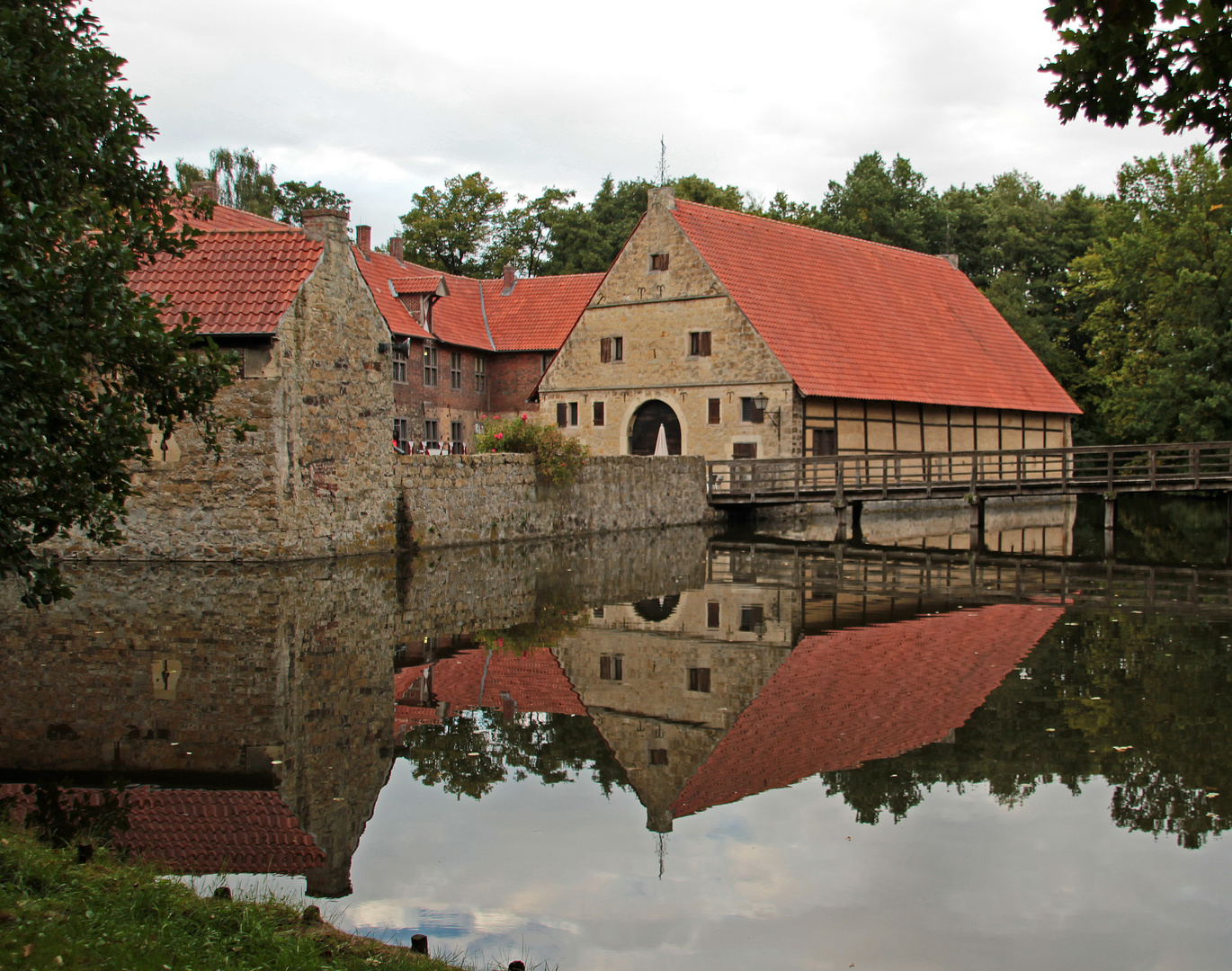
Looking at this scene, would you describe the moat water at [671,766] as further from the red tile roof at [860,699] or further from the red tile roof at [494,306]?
the red tile roof at [494,306]

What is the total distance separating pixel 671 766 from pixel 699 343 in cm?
2659

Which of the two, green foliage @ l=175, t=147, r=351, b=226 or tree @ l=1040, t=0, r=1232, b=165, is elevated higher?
green foliage @ l=175, t=147, r=351, b=226

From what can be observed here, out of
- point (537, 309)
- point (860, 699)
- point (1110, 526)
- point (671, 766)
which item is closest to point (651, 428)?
point (537, 309)

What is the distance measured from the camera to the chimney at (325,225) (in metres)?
19.0

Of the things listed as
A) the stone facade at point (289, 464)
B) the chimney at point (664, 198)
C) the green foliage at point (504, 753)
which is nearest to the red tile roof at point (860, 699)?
the green foliage at point (504, 753)

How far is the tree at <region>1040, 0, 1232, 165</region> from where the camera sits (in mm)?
5559

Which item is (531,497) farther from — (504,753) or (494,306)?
(494,306)

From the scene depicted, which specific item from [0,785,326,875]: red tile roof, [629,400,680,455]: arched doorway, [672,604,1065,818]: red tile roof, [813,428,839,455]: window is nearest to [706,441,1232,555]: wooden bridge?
[813,428,839,455]: window

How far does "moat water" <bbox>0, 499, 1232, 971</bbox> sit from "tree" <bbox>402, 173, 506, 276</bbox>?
152ft

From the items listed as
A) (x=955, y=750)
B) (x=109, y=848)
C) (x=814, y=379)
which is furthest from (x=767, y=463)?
(x=109, y=848)

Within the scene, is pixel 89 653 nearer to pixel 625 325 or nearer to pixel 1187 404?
→ pixel 625 325

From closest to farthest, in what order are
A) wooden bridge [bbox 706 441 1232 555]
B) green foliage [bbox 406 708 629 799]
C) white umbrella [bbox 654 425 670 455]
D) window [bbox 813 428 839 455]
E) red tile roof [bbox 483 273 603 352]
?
green foliage [bbox 406 708 629 799] < wooden bridge [bbox 706 441 1232 555] < window [bbox 813 428 839 455] < white umbrella [bbox 654 425 670 455] < red tile roof [bbox 483 273 603 352]

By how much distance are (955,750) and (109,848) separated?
5105mm

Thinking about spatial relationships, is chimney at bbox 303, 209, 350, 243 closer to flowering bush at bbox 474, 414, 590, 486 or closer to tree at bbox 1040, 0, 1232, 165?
flowering bush at bbox 474, 414, 590, 486
